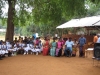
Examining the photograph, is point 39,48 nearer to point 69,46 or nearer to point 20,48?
point 20,48

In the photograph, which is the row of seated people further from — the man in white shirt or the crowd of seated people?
the man in white shirt

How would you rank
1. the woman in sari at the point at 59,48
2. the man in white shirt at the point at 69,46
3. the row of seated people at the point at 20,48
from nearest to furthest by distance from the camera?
the man in white shirt at the point at 69,46 < the woman in sari at the point at 59,48 < the row of seated people at the point at 20,48

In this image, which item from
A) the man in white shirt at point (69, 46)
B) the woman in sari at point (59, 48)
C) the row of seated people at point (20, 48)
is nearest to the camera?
the man in white shirt at point (69, 46)

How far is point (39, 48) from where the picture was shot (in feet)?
54.5

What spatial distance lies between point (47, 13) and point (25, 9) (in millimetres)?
1981

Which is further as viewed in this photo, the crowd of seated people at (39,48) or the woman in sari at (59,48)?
the woman in sari at (59,48)

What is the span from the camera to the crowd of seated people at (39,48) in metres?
14.9

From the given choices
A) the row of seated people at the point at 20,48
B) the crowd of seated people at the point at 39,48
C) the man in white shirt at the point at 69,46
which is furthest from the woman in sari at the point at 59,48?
the row of seated people at the point at 20,48

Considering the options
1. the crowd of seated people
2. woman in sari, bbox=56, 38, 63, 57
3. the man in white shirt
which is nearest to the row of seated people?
the crowd of seated people

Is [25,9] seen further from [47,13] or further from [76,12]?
[76,12]

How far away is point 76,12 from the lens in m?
17.2

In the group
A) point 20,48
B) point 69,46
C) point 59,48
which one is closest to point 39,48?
point 20,48

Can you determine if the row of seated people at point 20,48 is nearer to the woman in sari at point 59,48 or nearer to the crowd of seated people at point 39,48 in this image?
the crowd of seated people at point 39,48

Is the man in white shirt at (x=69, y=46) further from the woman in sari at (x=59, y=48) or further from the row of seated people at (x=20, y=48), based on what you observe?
the row of seated people at (x=20, y=48)
